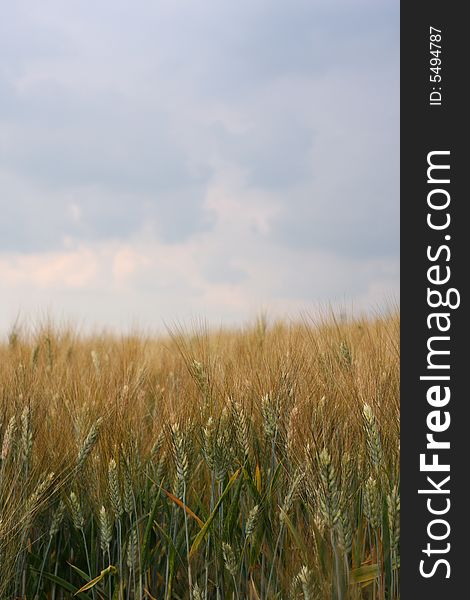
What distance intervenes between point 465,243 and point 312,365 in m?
0.74

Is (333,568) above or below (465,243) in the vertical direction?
below

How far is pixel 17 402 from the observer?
196 cm

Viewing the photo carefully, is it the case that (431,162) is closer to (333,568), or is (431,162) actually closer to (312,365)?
(312,365)

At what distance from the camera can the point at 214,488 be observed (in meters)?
1.68

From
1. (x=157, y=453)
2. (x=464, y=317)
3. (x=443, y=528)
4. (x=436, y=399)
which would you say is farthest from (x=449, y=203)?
(x=157, y=453)

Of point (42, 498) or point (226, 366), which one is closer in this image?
point (42, 498)

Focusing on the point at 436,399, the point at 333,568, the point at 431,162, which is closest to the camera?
the point at 333,568

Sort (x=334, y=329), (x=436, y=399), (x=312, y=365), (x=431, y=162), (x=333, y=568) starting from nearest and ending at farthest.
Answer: (x=333, y=568), (x=436, y=399), (x=431, y=162), (x=312, y=365), (x=334, y=329)

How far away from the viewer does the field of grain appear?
1.52 metres

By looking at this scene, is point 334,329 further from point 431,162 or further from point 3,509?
point 3,509

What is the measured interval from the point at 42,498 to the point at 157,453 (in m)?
0.32

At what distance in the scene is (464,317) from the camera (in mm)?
1621

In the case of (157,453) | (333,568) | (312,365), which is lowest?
(333,568)

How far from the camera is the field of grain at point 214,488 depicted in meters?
1.52
